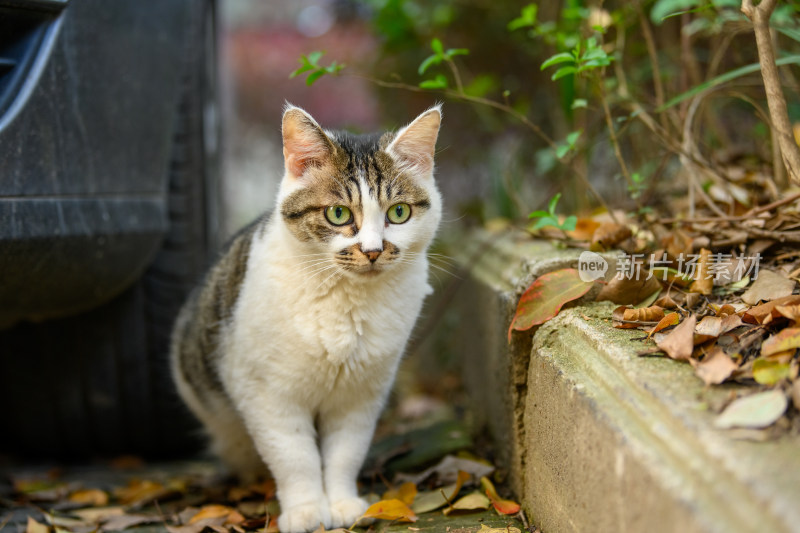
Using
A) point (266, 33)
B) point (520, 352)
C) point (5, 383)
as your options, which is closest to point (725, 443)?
point (520, 352)

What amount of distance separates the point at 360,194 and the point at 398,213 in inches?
5.3

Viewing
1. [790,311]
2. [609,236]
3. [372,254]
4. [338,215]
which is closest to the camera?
[790,311]

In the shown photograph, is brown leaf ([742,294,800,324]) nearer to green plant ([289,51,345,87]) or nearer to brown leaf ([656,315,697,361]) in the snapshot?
brown leaf ([656,315,697,361])

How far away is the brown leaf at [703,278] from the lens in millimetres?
1812

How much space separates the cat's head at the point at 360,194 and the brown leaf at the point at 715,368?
2.74 feet

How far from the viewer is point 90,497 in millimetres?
2363

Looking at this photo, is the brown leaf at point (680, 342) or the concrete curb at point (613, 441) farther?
the brown leaf at point (680, 342)

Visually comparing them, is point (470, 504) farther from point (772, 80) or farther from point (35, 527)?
point (772, 80)

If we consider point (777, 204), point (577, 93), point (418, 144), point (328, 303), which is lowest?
point (328, 303)

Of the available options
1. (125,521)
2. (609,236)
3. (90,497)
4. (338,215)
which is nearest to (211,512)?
(125,521)

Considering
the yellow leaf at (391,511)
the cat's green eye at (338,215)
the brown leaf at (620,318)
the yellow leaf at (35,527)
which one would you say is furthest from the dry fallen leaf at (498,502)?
the yellow leaf at (35,527)

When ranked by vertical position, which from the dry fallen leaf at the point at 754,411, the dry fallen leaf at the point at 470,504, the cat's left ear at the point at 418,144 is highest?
the cat's left ear at the point at 418,144

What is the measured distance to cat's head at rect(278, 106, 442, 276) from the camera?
1865mm

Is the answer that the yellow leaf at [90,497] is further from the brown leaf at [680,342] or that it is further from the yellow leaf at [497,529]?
the brown leaf at [680,342]
